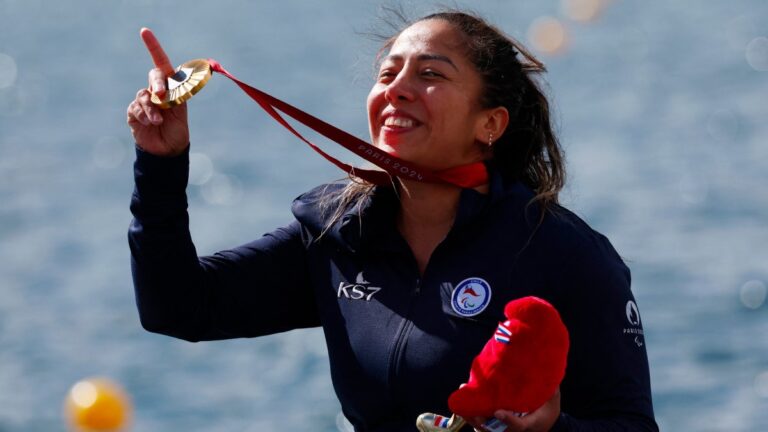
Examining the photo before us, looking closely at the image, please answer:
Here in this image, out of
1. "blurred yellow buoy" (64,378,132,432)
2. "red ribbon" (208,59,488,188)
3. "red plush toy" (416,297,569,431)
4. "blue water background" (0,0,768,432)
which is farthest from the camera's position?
"blue water background" (0,0,768,432)

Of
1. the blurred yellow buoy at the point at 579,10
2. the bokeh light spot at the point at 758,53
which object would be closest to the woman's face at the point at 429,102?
the bokeh light spot at the point at 758,53

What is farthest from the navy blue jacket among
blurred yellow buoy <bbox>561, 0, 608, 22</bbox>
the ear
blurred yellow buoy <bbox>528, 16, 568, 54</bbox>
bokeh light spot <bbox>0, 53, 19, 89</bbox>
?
bokeh light spot <bbox>0, 53, 19, 89</bbox>

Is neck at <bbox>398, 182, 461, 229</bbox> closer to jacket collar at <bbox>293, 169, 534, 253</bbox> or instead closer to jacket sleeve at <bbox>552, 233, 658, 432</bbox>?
jacket collar at <bbox>293, 169, 534, 253</bbox>

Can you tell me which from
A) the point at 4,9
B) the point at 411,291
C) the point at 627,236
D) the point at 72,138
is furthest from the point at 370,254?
the point at 4,9

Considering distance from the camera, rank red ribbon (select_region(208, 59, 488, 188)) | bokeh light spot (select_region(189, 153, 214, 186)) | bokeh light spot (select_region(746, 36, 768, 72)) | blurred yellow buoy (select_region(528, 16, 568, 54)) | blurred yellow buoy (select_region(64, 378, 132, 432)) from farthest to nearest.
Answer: blurred yellow buoy (select_region(528, 16, 568, 54))
bokeh light spot (select_region(746, 36, 768, 72))
bokeh light spot (select_region(189, 153, 214, 186))
blurred yellow buoy (select_region(64, 378, 132, 432))
red ribbon (select_region(208, 59, 488, 188))

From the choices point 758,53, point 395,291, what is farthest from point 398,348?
point 758,53

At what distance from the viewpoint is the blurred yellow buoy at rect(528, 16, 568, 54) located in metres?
16.4

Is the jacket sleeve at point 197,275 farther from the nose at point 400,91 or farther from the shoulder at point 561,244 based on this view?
the shoulder at point 561,244

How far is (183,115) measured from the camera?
2.83m

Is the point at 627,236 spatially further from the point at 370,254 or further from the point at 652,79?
the point at 370,254

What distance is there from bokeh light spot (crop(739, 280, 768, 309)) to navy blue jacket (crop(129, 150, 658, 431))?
23.4 feet

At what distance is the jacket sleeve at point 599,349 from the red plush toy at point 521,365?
0.23 metres

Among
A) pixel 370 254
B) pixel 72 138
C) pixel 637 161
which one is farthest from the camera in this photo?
→ pixel 72 138

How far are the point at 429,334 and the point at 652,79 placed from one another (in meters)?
13.1
